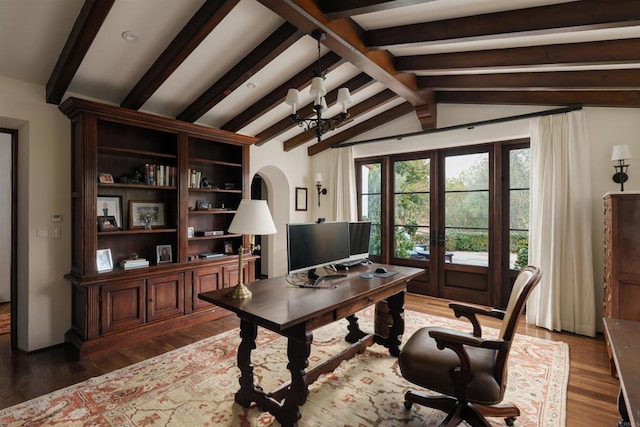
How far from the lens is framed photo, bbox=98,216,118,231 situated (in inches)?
127

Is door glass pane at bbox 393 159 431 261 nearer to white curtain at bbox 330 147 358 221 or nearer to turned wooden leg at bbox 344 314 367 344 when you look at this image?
white curtain at bbox 330 147 358 221

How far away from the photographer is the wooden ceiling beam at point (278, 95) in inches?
125

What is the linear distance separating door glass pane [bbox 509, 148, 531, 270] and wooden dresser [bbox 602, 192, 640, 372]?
129 centimetres

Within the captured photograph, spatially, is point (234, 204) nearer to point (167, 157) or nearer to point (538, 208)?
point (167, 157)

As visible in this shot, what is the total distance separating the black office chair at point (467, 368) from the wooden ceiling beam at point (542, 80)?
2.23 meters

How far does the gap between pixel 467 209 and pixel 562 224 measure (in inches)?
45.9

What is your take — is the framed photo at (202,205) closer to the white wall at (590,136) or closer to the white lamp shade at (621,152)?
the white wall at (590,136)

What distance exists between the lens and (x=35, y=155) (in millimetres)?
2953

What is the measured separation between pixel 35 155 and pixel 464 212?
4.95m

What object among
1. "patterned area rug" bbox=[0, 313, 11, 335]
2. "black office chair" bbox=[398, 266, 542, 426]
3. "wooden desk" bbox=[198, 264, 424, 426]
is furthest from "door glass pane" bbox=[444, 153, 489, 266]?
"patterned area rug" bbox=[0, 313, 11, 335]

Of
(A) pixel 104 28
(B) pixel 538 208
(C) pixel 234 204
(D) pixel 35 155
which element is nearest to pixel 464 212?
(B) pixel 538 208

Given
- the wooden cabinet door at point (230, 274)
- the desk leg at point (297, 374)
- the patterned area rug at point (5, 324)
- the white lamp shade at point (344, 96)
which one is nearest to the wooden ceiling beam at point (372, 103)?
the white lamp shade at point (344, 96)

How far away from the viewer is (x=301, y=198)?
19.0ft

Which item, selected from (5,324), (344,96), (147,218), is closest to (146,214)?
(147,218)
